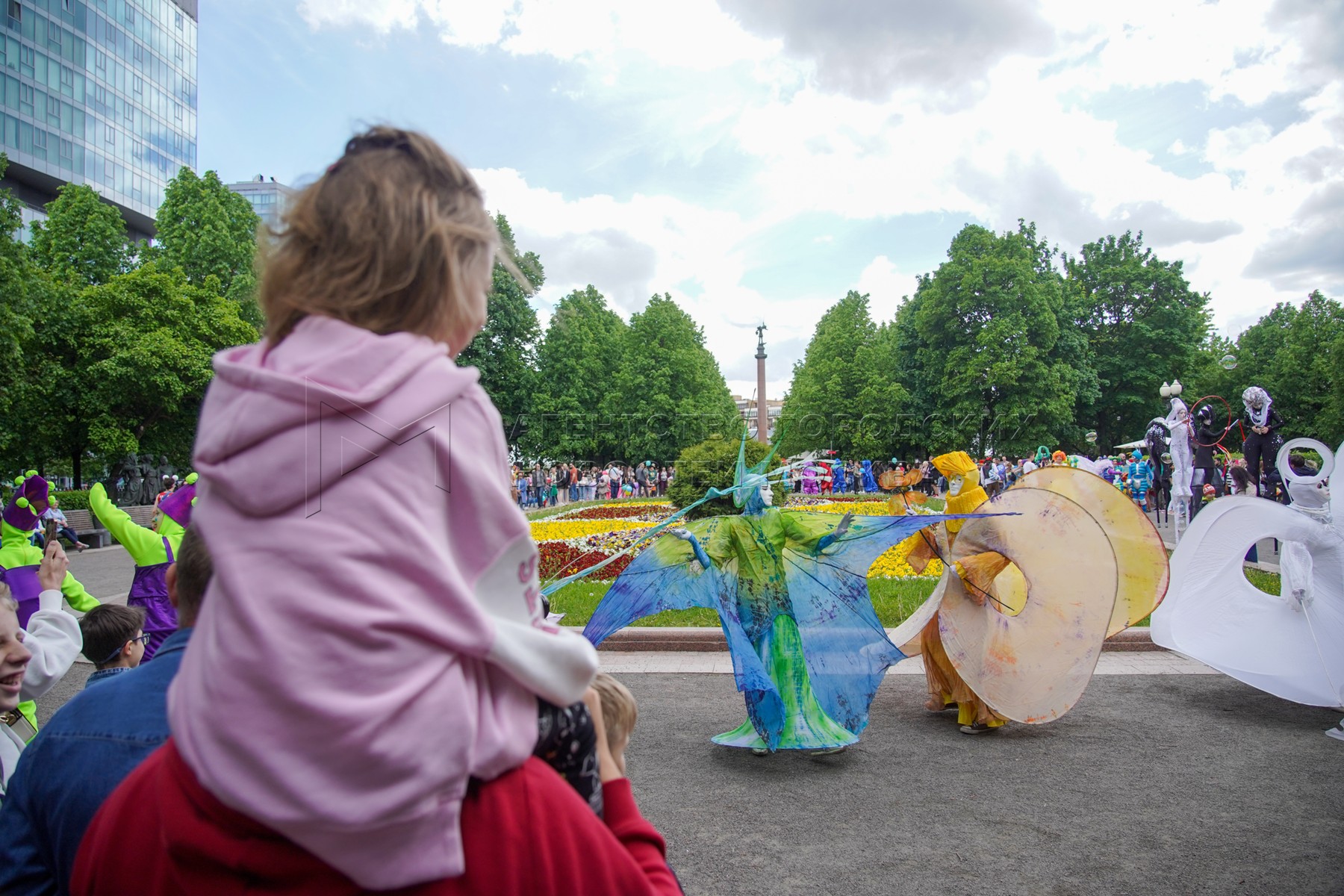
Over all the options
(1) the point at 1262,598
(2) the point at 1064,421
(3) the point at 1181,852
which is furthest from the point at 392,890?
(2) the point at 1064,421

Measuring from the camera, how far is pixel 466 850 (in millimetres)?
946

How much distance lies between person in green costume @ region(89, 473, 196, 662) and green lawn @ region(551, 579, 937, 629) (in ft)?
11.6

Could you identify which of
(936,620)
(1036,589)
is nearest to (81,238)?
(936,620)

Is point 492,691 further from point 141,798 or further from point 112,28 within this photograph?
point 112,28

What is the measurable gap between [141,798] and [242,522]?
0.46 metres

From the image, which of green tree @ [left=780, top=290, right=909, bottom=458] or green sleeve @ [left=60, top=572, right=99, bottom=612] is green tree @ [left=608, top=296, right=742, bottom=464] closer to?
green tree @ [left=780, top=290, right=909, bottom=458]

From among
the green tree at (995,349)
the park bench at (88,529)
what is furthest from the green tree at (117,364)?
the green tree at (995,349)

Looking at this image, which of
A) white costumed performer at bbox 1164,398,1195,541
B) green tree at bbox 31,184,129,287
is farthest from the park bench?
white costumed performer at bbox 1164,398,1195,541

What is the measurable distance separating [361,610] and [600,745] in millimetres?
413

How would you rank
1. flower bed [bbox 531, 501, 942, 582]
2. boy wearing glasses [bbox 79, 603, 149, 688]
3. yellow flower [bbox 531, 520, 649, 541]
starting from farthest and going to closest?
yellow flower [bbox 531, 520, 649, 541], flower bed [bbox 531, 501, 942, 582], boy wearing glasses [bbox 79, 603, 149, 688]

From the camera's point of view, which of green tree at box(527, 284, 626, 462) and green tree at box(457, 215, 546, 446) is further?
green tree at box(527, 284, 626, 462)

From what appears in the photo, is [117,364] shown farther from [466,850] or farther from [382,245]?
[466,850]

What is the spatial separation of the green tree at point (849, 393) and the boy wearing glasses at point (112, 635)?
120 feet

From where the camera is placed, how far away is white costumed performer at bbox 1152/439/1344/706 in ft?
19.0
